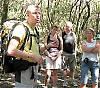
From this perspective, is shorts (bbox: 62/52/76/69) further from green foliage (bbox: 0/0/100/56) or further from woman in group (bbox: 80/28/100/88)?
green foliage (bbox: 0/0/100/56)

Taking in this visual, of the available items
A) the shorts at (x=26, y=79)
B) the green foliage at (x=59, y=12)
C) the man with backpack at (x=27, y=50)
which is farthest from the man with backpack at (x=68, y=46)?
the green foliage at (x=59, y=12)

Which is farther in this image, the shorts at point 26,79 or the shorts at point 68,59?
the shorts at point 68,59

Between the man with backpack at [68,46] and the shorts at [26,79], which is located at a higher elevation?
the man with backpack at [68,46]

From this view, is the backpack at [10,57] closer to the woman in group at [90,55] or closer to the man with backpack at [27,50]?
the man with backpack at [27,50]

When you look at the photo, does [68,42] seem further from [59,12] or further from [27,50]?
[59,12]

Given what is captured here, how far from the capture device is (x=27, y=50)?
305 cm

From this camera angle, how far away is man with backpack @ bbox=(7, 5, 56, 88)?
2887 millimetres

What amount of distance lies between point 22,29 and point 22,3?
20.3m

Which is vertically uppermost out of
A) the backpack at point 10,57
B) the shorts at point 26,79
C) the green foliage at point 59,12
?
the green foliage at point 59,12

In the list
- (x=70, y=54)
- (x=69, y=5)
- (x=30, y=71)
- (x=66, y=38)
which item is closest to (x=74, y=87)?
(x=70, y=54)

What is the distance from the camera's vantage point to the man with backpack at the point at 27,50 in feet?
9.47

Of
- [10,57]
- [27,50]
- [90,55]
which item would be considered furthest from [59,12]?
[10,57]

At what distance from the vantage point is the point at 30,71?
312 cm

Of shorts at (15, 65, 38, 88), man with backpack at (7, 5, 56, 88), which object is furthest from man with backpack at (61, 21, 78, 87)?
shorts at (15, 65, 38, 88)
